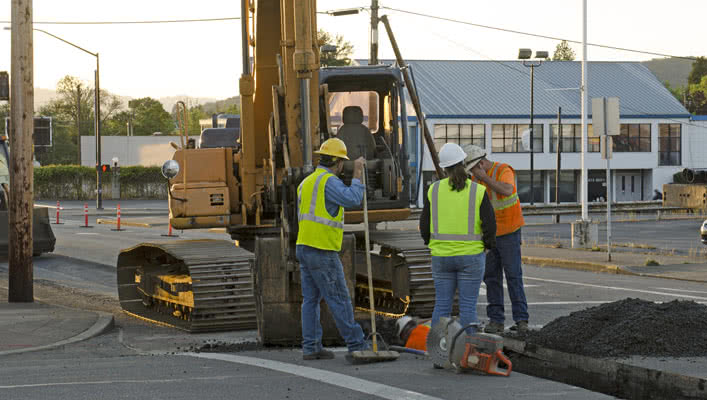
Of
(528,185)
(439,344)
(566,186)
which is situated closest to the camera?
(439,344)

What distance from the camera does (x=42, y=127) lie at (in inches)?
710

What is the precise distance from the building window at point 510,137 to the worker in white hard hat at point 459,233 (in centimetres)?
6047

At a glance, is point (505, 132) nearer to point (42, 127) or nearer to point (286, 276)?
point (42, 127)

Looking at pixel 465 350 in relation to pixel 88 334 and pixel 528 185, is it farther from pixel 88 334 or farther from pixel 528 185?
pixel 528 185

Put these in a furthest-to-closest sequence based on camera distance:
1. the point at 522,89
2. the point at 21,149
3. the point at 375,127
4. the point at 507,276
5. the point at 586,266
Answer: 1. the point at 522,89
2. the point at 586,266
3. the point at 21,149
4. the point at 375,127
5. the point at 507,276

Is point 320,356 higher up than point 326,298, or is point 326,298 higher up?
point 326,298

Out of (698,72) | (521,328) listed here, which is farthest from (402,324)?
(698,72)

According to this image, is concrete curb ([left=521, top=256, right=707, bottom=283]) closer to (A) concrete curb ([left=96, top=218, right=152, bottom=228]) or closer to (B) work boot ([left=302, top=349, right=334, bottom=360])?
(B) work boot ([left=302, top=349, right=334, bottom=360])

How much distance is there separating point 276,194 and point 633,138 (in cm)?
6339

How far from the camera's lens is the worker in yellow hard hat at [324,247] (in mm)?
10078

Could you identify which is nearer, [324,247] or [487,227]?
[487,227]

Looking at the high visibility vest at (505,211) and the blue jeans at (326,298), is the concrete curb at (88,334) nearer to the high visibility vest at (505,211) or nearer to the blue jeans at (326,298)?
the blue jeans at (326,298)

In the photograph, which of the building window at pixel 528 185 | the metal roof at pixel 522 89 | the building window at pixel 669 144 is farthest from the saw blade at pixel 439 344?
the building window at pixel 669 144

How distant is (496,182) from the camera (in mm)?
11078
